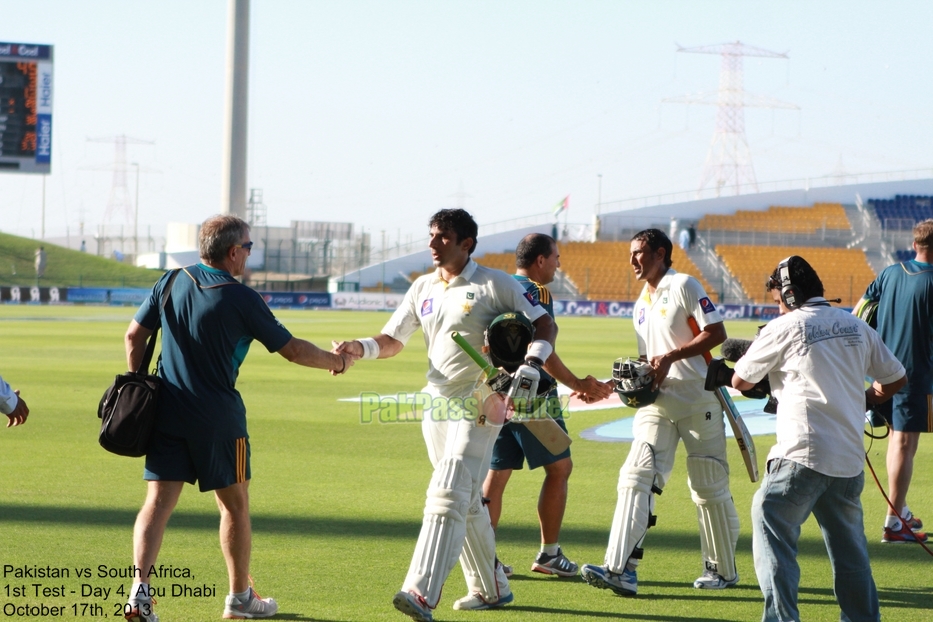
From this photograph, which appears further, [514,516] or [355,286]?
[355,286]

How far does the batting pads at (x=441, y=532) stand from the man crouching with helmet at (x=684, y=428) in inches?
42.1

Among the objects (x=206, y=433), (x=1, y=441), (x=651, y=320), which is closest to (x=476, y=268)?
(x=651, y=320)

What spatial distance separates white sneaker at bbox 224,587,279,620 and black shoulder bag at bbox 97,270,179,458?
2.67 feet

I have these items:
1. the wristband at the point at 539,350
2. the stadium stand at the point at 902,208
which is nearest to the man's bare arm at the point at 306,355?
the wristband at the point at 539,350

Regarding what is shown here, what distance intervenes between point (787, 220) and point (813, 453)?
66.0 metres

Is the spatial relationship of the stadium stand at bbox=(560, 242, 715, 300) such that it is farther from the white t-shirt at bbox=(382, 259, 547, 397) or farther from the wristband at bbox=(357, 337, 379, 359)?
the white t-shirt at bbox=(382, 259, 547, 397)

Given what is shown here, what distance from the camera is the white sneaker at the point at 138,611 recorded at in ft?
15.8

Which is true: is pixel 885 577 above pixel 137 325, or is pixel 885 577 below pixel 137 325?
below

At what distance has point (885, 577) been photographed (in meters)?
6.03

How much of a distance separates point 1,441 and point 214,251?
256 inches

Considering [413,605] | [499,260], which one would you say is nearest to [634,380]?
[413,605]

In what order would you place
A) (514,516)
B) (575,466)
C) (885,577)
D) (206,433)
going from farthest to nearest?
1. (575,466)
2. (514,516)
3. (885,577)
4. (206,433)

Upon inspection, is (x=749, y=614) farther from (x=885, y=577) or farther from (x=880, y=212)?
(x=880, y=212)

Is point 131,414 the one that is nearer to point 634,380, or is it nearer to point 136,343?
point 136,343
